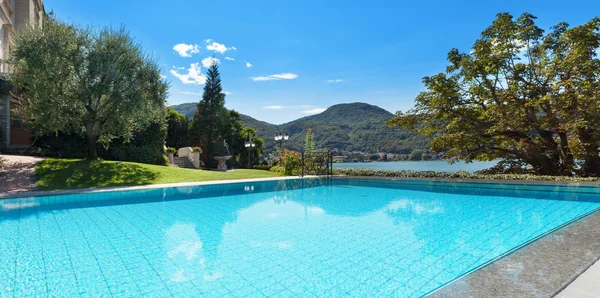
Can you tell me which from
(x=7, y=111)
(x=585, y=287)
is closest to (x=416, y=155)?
(x=585, y=287)

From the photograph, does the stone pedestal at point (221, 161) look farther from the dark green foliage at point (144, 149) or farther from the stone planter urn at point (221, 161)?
the dark green foliage at point (144, 149)

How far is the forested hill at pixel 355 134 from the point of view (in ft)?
114

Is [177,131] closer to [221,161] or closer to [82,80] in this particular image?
[221,161]

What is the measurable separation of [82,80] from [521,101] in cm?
2136

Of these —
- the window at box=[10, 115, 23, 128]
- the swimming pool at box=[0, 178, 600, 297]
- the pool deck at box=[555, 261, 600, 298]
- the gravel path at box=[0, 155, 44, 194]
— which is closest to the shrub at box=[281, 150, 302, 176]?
the swimming pool at box=[0, 178, 600, 297]

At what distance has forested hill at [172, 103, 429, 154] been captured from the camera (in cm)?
3482

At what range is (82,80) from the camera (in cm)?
1334

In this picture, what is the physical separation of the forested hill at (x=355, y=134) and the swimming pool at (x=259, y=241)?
1435cm

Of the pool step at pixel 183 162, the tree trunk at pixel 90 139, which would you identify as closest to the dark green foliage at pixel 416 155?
the pool step at pixel 183 162

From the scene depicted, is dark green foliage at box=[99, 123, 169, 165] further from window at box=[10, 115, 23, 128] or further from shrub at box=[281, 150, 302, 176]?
shrub at box=[281, 150, 302, 176]

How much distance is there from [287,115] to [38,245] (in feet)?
95.4

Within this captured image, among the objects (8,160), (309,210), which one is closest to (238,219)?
(309,210)

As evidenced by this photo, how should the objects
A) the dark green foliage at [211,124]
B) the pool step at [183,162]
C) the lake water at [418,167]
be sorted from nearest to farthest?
the lake water at [418,167]
the pool step at [183,162]
the dark green foliage at [211,124]

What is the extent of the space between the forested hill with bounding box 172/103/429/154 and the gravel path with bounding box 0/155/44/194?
19599mm
